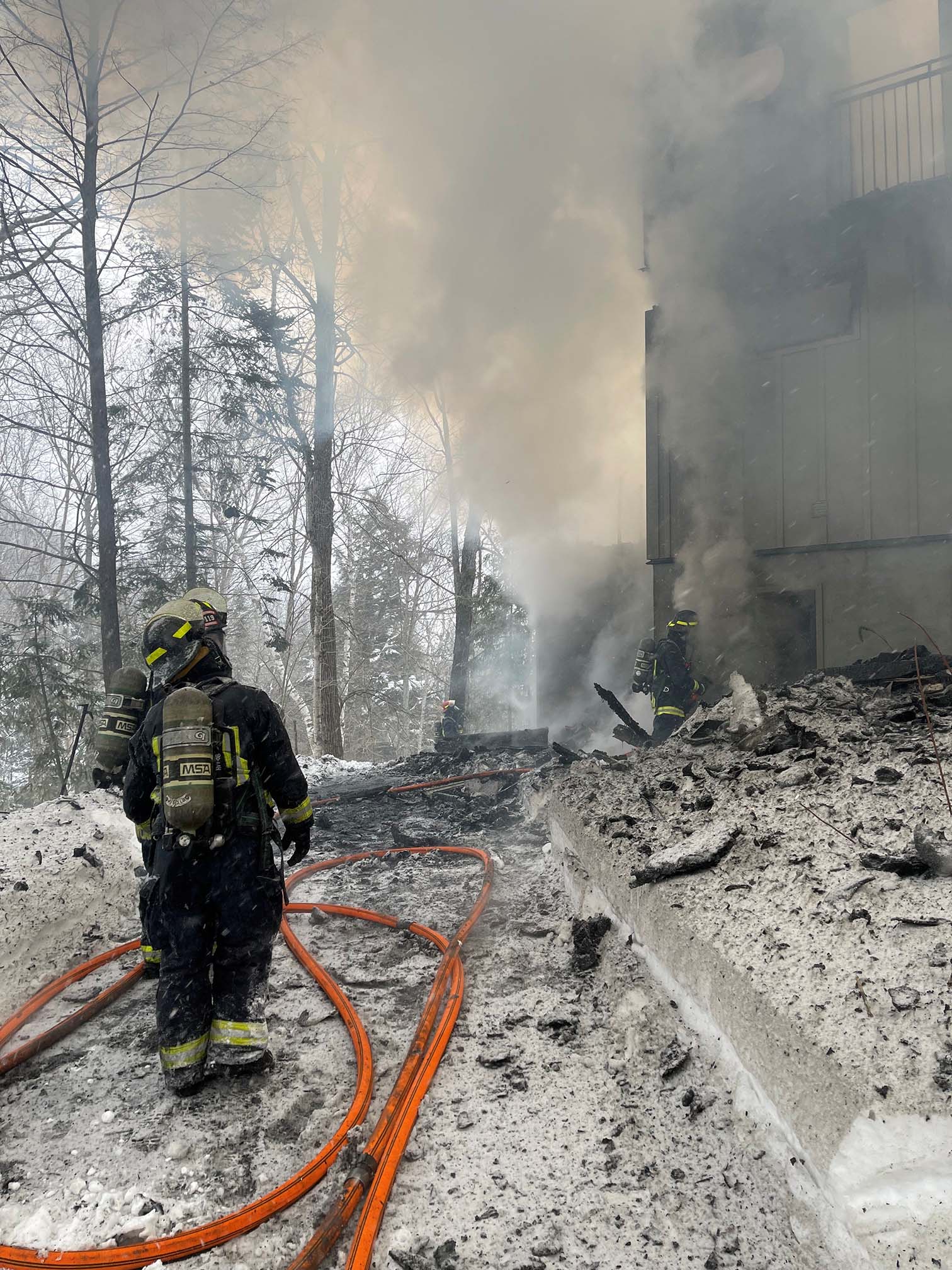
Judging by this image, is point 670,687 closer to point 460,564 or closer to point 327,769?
point 327,769

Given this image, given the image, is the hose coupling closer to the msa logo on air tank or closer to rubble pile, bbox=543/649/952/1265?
rubble pile, bbox=543/649/952/1265

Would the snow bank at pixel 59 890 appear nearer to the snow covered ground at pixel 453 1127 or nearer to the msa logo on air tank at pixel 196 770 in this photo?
the snow covered ground at pixel 453 1127

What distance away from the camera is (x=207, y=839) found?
8.87 feet

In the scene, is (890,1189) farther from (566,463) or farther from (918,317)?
(566,463)

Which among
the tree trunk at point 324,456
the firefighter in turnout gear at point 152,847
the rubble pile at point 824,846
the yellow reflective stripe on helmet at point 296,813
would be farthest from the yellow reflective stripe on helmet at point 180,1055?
the tree trunk at point 324,456

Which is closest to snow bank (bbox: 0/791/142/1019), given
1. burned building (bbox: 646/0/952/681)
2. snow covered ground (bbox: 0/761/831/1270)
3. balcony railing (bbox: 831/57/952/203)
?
snow covered ground (bbox: 0/761/831/1270)

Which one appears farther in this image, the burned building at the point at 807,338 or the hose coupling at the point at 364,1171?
the burned building at the point at 807,338

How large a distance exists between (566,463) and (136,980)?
1303cm

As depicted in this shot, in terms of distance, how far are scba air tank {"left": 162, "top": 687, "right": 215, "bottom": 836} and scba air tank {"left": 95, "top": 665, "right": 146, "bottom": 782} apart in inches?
44.9

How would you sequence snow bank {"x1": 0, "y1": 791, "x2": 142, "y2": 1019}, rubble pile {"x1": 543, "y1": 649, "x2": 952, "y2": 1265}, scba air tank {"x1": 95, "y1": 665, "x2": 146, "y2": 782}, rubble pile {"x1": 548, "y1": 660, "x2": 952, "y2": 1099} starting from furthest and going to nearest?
scba air tank {"x1": 95, "y1": 665, "x2": 146, "y2": 782}, snow bank {"x1": 0, "y1": 791, "x2": 142, "y2": 1019}, rubble pile {"x1": 548, "y1": 660, "x2": 952, "y2": 1099}, rubble pile {"x1": 543, "y1": 649, "x2": 952, "y2": 1265}

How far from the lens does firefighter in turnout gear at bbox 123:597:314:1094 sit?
2.61 m

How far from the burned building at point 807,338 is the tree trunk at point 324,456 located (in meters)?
5.89

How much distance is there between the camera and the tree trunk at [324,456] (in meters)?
13.1

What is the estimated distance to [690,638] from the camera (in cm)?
1002
